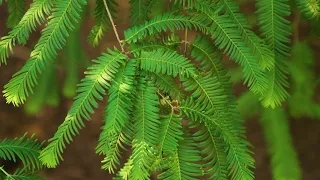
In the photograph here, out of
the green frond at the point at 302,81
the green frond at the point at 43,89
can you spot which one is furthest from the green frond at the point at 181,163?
the green frond at the point at 43,89

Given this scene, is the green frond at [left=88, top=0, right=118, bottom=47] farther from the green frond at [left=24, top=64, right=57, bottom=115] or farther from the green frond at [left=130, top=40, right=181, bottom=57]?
the green frond at [left=24, top=64, right=57, bottom=115]

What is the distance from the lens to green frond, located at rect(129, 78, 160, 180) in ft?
3.55

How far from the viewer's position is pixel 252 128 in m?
3.53

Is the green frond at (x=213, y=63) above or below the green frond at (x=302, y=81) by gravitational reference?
above

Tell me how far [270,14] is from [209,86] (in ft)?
0.95

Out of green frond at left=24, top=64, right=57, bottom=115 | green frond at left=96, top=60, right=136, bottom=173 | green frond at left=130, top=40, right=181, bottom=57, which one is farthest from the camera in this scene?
green frond at left=24, top=64, right=57, bottom=115

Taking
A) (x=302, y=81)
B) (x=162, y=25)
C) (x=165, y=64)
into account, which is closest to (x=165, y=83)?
(x=165, y=64)

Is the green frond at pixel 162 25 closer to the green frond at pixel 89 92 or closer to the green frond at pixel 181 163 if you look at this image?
the green frond at pixel 89 92

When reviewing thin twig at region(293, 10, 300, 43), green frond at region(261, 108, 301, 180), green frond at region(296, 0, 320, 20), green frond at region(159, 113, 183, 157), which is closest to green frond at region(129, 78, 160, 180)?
green frond at region(159, 113, 183, 157)

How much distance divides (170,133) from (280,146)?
701 millimetres

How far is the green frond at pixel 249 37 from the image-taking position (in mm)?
1249

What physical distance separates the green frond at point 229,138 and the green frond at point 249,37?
0.20 meters

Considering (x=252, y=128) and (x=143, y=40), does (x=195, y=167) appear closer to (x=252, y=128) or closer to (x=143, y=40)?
(x=143, y=40)

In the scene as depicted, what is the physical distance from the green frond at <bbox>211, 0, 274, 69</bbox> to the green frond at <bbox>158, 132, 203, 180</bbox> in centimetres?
30
